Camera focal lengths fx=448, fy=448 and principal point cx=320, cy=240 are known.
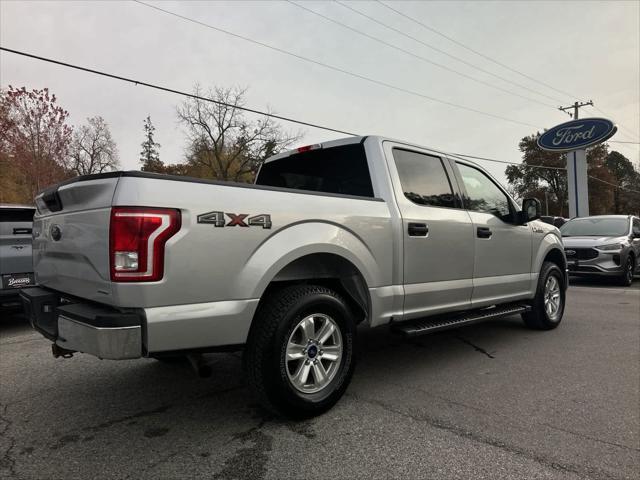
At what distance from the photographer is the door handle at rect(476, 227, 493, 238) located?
14.4 feet

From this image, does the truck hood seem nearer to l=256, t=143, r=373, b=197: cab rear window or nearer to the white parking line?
the white parking line

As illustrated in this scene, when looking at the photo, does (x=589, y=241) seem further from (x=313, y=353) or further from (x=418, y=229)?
(x=313, y=353)

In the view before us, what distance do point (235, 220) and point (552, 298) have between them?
4.88 m

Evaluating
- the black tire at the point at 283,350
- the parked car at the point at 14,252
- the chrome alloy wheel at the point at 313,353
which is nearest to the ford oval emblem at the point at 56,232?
the black tire at the point at 283,350

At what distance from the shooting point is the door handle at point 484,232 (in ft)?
14.4

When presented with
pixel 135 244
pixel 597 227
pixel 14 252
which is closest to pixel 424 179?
pixel 135 244

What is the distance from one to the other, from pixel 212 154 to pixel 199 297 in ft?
154

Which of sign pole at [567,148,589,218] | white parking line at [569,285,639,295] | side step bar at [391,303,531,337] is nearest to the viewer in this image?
side step bar at [391,303,531,337]

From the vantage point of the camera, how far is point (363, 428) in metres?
2.89

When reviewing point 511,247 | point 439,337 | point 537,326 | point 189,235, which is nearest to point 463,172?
point 511,247

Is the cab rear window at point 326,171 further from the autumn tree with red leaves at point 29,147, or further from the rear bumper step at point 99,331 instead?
the autumn tree with red leaves at point 29,147

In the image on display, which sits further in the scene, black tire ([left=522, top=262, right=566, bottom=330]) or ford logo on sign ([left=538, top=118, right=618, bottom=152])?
ford logo on sign ([left=538, top=118, right=618, bottom=152])

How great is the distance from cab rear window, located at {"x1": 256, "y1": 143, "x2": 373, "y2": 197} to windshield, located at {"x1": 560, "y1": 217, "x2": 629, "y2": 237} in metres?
9.42

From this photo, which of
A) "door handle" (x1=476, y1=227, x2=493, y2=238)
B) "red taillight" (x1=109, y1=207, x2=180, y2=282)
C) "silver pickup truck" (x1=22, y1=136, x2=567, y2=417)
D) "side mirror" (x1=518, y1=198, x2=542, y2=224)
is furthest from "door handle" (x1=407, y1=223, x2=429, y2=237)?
"red taillight" (x1=109, y1=207, x2=180, y2=282)
